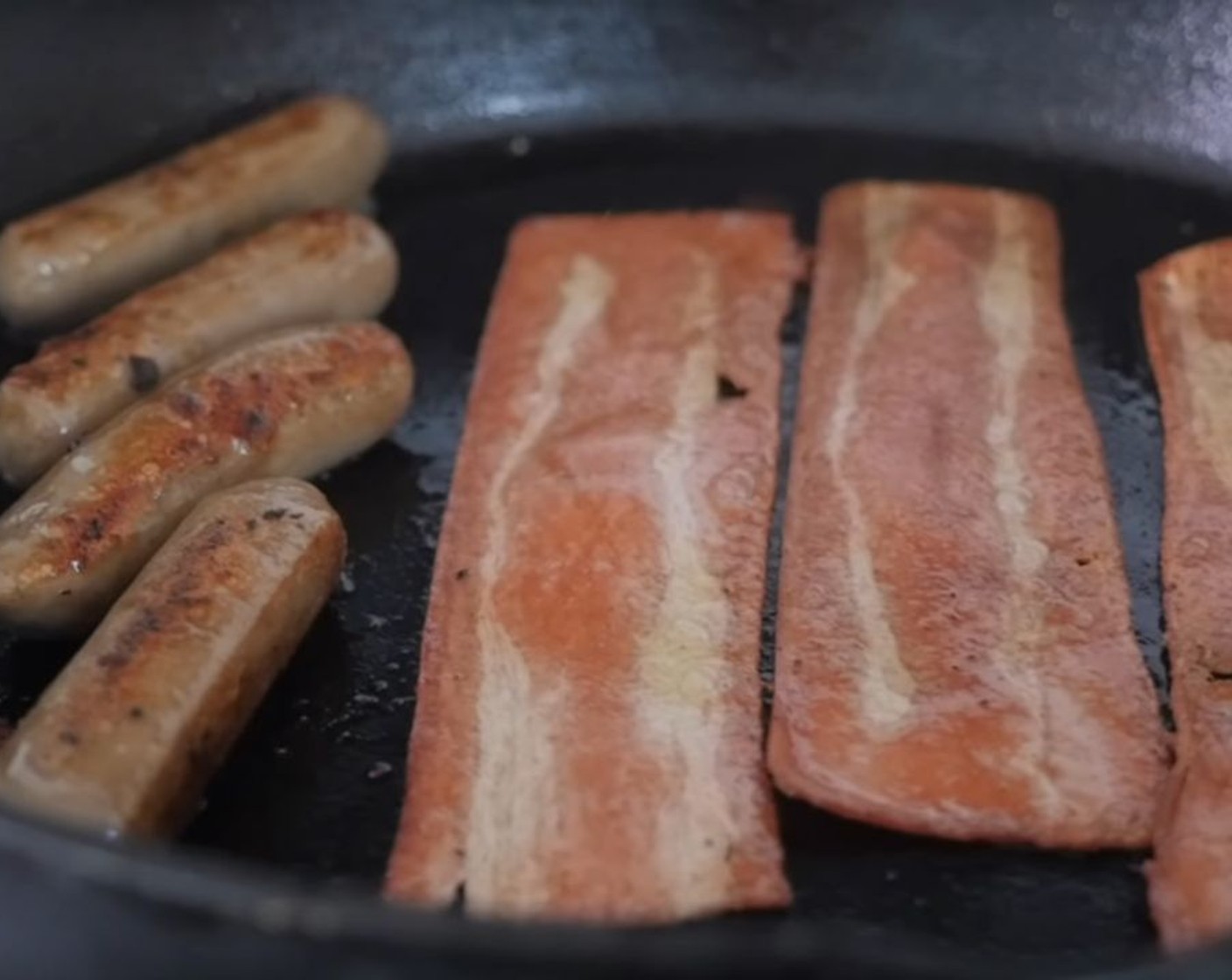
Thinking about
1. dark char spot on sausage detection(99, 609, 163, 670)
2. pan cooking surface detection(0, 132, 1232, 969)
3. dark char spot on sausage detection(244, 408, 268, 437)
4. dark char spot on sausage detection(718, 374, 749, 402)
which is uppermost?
dark char spot on sausage detection(99, 609, 163, 670)

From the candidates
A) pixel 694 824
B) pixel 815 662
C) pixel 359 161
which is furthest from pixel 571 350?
pixel 694 824

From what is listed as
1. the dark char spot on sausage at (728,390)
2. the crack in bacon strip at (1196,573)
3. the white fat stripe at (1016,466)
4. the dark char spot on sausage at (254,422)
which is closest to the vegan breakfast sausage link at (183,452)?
the dark char spot on sausage at (254,422)

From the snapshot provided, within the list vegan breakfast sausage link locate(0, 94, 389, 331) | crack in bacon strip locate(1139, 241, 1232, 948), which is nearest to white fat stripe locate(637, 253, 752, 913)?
crack in bacon strip locate(1139, 241, 1232, 948)

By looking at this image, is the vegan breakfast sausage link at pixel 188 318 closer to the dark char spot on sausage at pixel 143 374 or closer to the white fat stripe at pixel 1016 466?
the dark char spot on sausage at pixel 143 374

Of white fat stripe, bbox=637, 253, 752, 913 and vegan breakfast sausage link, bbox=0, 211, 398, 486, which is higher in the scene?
vegan breakfast sausage link, bbox=0, 211, 398, 486

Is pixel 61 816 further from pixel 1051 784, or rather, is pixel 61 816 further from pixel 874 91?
pixel 874 91

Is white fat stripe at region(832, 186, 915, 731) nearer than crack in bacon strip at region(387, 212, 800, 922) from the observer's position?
No

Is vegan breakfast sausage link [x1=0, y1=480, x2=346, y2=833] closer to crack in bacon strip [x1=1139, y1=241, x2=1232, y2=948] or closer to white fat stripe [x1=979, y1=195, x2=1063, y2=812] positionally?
white fat stripe [x1=979, y1=195, x2=1063, y2=812]

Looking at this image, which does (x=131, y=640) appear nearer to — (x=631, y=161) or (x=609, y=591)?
(x=609, y=591)
